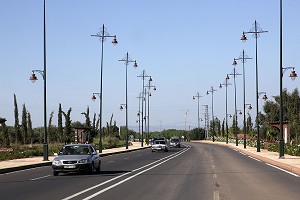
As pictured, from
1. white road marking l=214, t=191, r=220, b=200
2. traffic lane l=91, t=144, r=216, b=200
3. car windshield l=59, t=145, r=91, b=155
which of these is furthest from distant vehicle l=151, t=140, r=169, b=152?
white road marking l=214, t=191, r=220, b=200

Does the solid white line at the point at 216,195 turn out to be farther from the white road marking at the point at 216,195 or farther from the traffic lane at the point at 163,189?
the traffic lane at the point at 163,189

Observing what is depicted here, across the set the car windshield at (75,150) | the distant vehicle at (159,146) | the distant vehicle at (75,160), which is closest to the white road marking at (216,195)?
the distant vehicle at (75,160)

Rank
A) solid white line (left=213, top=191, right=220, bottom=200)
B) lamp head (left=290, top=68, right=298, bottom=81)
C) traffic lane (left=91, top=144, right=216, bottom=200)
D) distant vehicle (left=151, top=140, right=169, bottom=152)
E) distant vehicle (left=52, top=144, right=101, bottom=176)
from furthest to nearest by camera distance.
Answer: distant vehicle (left=151, top=140, right=169, bottom=152) < lamp head (left=290, top=68, right=298, bottom=81) < distant vehicle (left=52, top=144, right=101, bottom=176) < traffic lane (left=91, top=144, right=216, bottom=200) < solid white line (left=213, top=191, right=220, bottom=200)

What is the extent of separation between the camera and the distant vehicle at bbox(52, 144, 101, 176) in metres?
23.6

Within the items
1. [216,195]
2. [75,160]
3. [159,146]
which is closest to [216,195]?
[216,195]

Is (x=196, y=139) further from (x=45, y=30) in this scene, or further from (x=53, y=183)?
(x=53, y=183)

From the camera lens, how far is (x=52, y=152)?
49.2 m

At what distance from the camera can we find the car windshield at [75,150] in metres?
24.8

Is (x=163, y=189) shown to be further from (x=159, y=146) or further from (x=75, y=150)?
(x=159, y=146)

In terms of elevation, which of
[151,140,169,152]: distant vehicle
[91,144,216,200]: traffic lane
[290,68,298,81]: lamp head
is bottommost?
[151,140,169,152]: distant vehicle

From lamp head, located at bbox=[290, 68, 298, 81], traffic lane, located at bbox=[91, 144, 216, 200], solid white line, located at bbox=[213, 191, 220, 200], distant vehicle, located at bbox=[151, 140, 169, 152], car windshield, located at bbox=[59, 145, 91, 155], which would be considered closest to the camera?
solid white line, located at bbox=[213, 191, 220, 200]

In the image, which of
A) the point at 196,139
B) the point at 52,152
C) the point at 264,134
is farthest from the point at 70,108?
the point at 196,139

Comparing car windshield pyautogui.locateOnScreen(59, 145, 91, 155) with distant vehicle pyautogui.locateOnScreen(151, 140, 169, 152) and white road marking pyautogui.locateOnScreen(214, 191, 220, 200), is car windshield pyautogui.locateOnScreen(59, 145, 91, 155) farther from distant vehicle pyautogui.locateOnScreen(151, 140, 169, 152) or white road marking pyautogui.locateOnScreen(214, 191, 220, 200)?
distant vehicle pyautogui.locateOnScreen(151, 140, 169, 152)

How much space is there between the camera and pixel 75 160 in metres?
23.6
